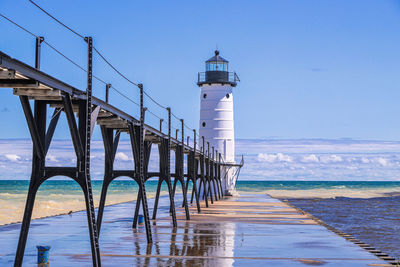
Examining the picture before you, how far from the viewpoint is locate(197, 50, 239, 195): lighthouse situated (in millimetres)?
49344

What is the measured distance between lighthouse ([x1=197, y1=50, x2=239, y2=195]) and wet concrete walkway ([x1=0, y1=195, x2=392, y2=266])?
87.3 feet

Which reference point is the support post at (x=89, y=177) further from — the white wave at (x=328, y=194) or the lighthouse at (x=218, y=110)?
the white wave at (x=328, y=194)

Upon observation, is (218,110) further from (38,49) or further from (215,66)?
(38,49)

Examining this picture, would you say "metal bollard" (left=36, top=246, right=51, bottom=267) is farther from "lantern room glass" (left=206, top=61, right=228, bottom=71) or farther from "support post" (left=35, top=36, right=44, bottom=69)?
"lantern room glass" (left=206, top=61, right=228, bottom=71)

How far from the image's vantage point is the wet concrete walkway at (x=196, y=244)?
12.7 m

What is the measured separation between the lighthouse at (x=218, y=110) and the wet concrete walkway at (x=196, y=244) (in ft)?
87.3

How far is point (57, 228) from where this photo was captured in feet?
64.4

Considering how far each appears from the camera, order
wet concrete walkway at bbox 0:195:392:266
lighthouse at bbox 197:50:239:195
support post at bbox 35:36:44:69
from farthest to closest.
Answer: lighthouse at bbox 197:50:239:195 < wet concrete walkway at bbox 0:195:392:266 < support post at bbox 35:36:44:69

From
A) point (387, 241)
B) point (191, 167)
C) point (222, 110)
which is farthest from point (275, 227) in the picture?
point (222, 110)

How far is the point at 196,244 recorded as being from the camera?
1552cm

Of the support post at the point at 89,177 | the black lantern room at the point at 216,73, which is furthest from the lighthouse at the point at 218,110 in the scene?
the support post at the point at 89,177

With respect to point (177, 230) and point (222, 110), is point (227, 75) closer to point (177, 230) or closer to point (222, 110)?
point (222, 110)


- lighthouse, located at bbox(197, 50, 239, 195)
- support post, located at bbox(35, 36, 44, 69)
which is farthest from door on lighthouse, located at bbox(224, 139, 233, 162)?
support post, located at bbox(35, 36, 44, 69)

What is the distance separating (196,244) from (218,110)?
112 ft
